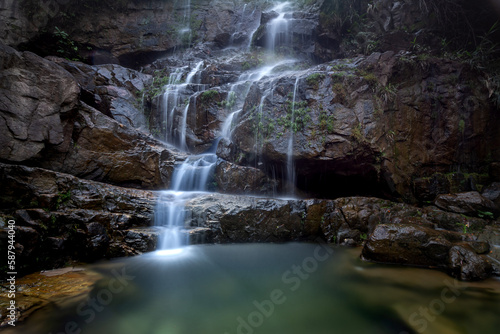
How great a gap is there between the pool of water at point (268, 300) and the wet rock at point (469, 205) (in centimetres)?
278

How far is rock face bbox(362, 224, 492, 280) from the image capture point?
454 centimetres

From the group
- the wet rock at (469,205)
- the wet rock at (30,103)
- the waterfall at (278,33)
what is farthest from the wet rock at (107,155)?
the waterfall at (278,33)

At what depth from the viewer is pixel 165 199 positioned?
671 cm

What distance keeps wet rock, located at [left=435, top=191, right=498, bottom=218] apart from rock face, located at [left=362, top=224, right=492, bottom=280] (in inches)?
58.9

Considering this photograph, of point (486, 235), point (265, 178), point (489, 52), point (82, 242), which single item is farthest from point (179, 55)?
point (486, 235)

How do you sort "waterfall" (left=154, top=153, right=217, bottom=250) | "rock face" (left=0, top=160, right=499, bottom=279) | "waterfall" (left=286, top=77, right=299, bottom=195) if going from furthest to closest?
"waterfall" (left=286, top=77, right=299, bottom=195) < "waterfall" (left=154, top=153, right=217, bottom=250) < "rock face" (left=0, top=160, right=499, bottom=279)

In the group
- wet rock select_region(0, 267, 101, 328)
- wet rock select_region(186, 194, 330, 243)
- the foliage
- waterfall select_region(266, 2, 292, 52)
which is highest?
waterfall select_region(266, 2, 292, 52)

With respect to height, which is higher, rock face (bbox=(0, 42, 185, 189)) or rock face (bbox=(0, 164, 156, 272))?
rock face (bbox=(0, 42, 185, 189))

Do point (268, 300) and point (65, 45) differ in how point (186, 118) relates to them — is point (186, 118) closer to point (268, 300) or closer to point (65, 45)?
point (268, 300)

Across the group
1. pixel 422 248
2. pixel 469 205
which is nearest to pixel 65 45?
pixel 422 248

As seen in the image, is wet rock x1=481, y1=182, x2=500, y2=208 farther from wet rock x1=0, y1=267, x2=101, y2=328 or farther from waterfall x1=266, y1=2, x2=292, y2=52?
waterfall x1=266, y1=2, x2=292, y2=52

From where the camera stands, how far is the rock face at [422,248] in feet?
14.9

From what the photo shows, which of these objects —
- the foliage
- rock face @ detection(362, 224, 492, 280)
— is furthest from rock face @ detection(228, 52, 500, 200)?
the foliage

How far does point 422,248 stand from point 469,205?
2.83 metres
